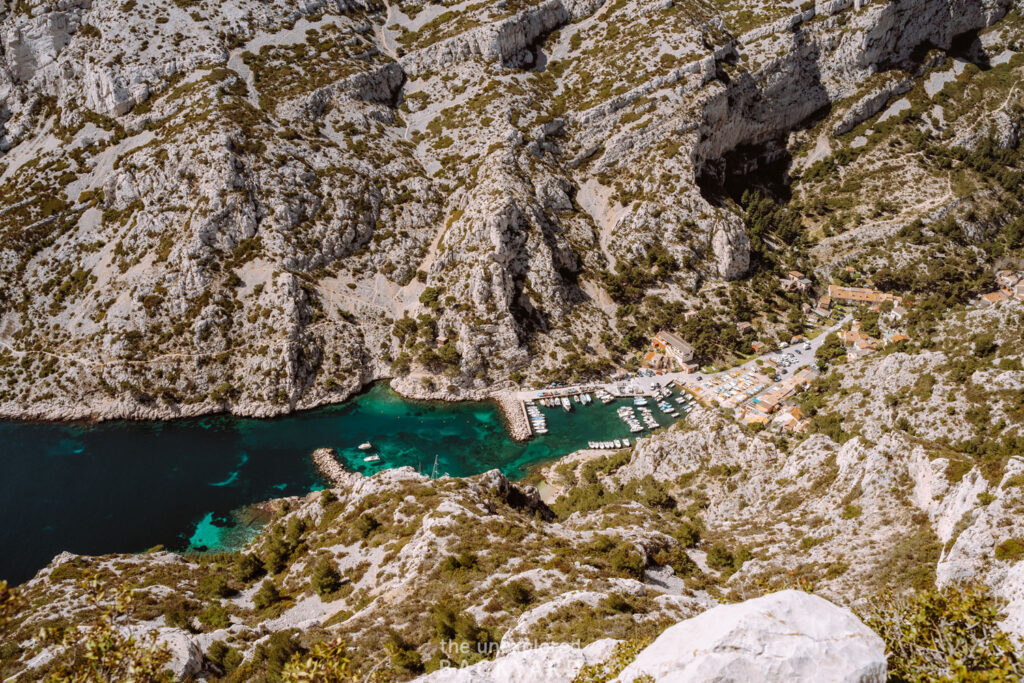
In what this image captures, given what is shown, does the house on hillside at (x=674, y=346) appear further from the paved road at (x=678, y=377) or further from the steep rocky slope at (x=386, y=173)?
the steep rocky slope at (x=386, y=173)

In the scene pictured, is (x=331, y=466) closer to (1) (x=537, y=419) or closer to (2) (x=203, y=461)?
(2) (x=203, y=461)

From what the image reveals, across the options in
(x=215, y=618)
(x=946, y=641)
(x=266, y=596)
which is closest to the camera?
(x=946, y=641)

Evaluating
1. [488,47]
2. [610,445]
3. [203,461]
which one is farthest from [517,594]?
[488,47]

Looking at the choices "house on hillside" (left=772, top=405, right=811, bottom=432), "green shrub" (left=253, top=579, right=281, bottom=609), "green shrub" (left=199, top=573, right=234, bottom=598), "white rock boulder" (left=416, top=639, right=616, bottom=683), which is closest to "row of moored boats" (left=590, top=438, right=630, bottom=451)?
"house on hillside" (left=772, top=405, right=811, bottom=432)

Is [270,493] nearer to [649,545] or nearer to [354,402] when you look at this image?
Answer: [354,402]

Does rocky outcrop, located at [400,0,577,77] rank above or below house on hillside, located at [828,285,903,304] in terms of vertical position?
above

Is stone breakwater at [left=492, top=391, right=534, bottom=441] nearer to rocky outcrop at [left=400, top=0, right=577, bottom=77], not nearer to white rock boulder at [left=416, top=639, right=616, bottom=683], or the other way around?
white rock boulder at [left=416, top=639, right=616, bottom=683]

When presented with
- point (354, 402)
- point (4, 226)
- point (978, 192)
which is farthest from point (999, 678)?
point (978, 192)
